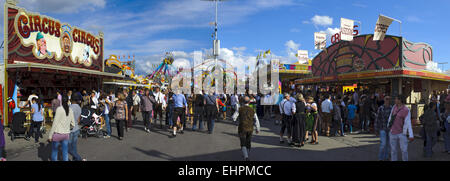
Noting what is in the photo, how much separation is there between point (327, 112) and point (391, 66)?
335 inches

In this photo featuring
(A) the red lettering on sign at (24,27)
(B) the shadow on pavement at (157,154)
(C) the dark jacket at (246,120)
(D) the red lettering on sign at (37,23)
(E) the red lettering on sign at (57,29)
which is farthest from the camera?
(E) the red lettering on sign at (57,29)

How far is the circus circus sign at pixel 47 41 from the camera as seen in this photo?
12773 millimetres

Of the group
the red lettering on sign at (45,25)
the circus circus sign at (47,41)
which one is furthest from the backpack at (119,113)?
the red lettering on sign at (45,25)

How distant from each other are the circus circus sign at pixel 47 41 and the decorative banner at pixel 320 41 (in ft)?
58.5

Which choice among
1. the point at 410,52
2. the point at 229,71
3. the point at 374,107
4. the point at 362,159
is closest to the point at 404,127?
the point at 362,159

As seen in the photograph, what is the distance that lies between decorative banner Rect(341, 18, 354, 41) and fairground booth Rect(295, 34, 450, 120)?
1426 millimetres

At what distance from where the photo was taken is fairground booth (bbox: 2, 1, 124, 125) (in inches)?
492

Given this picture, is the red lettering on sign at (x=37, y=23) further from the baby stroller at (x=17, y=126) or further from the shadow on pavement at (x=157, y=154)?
the shadow on pavement at (x=157, y=154)

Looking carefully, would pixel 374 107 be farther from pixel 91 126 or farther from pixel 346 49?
pixel 91 126

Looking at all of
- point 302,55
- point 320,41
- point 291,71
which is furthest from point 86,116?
point 291,71

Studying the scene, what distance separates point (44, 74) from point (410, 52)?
72.4 ft

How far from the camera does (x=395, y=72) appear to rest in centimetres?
1472

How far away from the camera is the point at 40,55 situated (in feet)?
46.5

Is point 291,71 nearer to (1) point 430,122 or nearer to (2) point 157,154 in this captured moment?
(1) point 430,122
